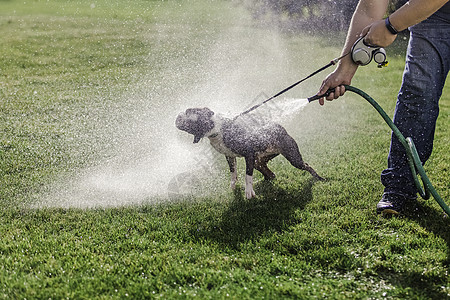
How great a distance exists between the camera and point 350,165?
13.7 feet

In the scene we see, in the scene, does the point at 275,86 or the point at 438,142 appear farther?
the point at 275,86

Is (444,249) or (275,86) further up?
(275,86)

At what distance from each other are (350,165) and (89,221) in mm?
2351

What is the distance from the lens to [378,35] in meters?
Answer: 2.94

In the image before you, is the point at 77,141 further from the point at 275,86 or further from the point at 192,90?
the point at 275,86

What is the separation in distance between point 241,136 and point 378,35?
1.16 metres

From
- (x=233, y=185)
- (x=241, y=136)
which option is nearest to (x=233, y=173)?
(x=233, y=185)

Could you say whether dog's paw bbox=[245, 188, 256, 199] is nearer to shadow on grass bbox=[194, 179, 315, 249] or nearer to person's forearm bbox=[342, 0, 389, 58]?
shadow on grass bbox=[194, 179, 315, 249]

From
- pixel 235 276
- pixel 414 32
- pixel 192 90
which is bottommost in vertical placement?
pixel 235 276

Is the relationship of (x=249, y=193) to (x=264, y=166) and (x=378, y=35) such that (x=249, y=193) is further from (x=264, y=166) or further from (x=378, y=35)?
(x=378, y=35)

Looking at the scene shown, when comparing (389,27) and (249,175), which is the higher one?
(389,27)

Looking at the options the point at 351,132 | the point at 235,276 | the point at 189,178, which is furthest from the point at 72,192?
the point at 351,132

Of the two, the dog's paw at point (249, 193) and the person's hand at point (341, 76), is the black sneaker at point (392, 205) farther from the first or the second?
the dog's paw at point (249, 193)

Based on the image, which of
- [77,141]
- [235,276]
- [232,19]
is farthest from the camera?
[232,19]
